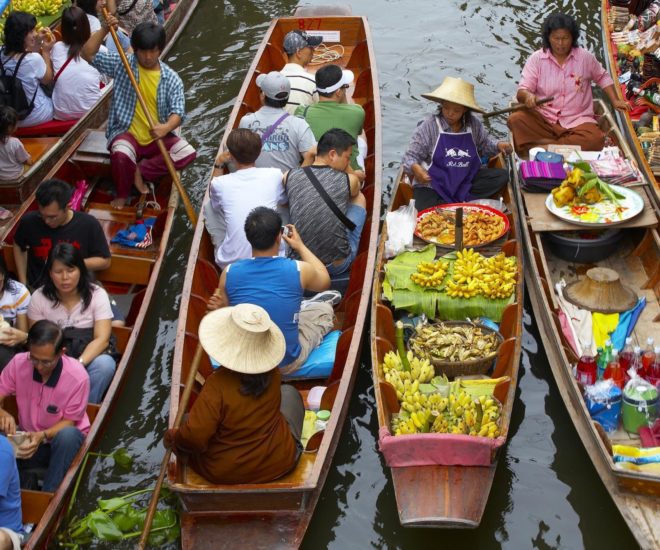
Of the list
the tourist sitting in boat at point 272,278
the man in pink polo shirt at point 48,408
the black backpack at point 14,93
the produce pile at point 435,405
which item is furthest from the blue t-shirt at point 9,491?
the black backpack at point 14,93

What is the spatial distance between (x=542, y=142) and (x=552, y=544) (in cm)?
400

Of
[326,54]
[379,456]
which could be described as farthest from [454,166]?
[326,54]

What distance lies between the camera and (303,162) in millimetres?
7266

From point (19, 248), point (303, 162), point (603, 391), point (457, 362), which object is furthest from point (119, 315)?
point (603, 391)

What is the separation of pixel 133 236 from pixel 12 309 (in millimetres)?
1776

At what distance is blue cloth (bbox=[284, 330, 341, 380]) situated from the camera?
19.7ft

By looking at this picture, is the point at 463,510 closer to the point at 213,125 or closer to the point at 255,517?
the point at 255,517

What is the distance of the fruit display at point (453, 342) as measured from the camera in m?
6.02

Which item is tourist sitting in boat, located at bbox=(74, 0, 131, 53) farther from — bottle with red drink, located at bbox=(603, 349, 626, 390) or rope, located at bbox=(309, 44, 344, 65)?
bottle with red drink, located at bbox=(603, 349, 626, 390)

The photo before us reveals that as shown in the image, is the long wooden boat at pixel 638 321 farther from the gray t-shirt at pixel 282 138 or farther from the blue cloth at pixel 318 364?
the gray t-shirt at pixel 282 138

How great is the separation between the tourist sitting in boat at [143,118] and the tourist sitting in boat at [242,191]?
146 centimetres

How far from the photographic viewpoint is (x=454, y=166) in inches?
298

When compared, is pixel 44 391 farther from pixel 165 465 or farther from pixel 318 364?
pixel 318 364

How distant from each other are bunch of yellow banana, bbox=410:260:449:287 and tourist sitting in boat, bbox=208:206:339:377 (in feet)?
3.22
